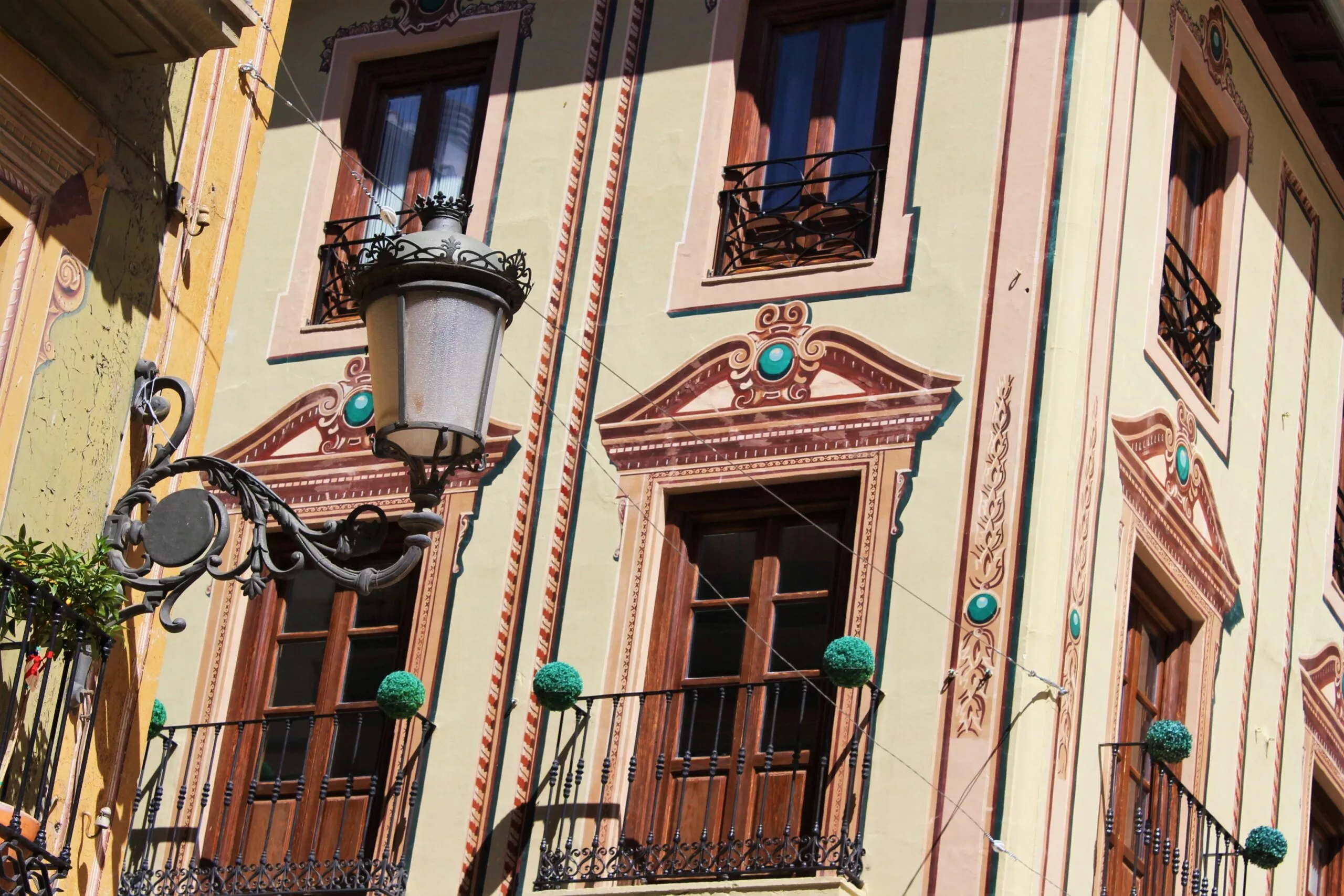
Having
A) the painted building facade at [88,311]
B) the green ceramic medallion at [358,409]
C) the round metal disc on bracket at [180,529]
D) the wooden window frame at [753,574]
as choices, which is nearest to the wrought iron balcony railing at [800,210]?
the wooden window frame at [753,574]

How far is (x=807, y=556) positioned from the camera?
13.7 meters

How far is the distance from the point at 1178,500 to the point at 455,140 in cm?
467

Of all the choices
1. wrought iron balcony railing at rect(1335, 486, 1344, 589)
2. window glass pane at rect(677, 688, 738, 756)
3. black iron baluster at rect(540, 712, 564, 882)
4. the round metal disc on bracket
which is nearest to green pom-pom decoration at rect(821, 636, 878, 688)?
window glass pane at rect(677, 688, 738, 756)

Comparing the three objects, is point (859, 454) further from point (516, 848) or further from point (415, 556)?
point (415, 556)

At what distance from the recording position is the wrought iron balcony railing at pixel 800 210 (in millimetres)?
14250

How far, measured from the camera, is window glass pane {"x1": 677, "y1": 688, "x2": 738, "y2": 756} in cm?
1334

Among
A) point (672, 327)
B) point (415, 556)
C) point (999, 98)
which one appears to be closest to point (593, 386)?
point (672, 327)

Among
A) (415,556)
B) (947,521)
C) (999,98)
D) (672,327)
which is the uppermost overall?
(999,98)

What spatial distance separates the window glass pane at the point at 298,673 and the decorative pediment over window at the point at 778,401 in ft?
6.59

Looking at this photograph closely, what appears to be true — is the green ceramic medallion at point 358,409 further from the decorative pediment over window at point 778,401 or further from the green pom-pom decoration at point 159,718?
the green pom-pom decoration at point 159,718

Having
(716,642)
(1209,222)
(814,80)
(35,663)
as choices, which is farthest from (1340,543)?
(35,663)

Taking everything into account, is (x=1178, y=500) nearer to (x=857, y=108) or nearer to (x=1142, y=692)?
(x=1142, y=692)

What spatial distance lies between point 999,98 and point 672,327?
2.08m

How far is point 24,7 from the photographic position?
927 cm
